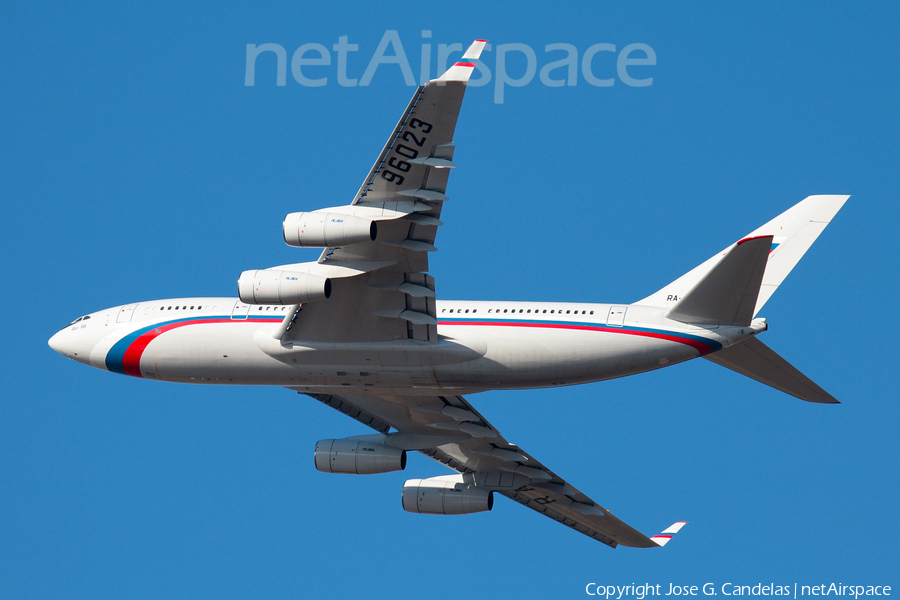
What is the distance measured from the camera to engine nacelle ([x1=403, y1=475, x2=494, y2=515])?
3966 centimetres

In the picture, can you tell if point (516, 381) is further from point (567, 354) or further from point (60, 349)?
point (60, 349)

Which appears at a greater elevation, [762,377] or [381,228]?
[381,228]

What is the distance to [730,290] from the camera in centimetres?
2891

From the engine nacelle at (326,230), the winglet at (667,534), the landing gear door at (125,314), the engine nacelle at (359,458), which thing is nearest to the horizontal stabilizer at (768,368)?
the engine nacelle at (326,230)

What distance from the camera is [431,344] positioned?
32.0 m

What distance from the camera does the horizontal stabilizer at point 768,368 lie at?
102 feet

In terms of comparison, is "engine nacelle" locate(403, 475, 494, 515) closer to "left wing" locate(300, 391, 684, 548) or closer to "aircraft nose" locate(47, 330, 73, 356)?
"left wing" locate(300, 391, 684, 548)

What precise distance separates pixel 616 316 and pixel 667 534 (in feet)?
43.4

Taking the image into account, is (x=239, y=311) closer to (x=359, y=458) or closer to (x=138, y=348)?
(x=138, y=348)

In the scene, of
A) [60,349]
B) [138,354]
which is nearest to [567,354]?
[138,354]

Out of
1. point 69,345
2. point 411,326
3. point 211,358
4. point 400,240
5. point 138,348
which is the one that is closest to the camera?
point 400,240

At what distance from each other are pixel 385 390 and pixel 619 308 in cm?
749

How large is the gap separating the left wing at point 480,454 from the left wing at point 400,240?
15.7 ft

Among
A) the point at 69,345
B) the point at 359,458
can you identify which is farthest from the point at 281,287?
the point at 69,345
